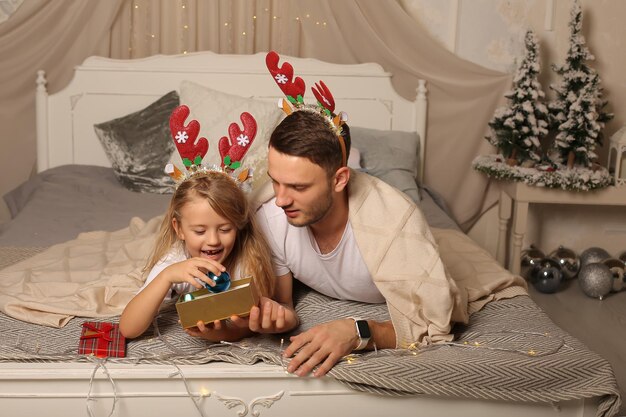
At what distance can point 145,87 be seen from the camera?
3.70 metres

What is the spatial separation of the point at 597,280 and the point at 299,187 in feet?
7.83

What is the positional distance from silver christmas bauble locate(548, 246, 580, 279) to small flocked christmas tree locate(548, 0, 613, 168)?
485 mm

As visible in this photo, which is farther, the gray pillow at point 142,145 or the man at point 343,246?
the gray pillow at point 142,145

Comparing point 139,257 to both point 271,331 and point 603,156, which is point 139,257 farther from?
point 603,156

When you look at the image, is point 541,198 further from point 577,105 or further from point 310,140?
point 310,140

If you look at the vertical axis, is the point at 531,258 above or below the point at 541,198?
below

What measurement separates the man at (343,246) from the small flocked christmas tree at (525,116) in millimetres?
1750

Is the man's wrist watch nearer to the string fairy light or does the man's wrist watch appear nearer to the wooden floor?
the string fairy light

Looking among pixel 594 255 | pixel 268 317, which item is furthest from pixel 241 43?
pixel 268 317

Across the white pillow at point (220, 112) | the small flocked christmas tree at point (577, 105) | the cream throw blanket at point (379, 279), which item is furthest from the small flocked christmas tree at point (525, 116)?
the cream throw blanket at point (379, 279)

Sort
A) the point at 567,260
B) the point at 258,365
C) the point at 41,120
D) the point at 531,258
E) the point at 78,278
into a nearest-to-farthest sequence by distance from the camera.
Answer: the point at 258,365 → the point at 78,278 → the point at 41,120 → the point at 531,258 → the point at 567,260

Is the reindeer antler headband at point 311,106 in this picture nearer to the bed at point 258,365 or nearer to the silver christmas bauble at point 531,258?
the bed at point 258,365

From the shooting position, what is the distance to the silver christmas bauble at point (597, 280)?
12.2ft

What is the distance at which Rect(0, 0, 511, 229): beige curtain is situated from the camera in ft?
11.8
